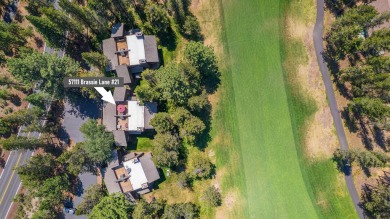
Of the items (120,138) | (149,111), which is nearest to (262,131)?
(149,111)

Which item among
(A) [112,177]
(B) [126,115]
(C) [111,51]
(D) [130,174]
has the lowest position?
(A) [112,177]

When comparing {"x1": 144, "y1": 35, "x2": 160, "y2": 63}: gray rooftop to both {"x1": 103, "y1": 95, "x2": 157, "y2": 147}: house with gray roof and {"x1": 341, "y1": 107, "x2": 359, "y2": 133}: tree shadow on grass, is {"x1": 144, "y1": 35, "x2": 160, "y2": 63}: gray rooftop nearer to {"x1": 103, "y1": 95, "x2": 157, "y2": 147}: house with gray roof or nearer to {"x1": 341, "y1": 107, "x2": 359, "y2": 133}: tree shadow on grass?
{"x1": 103, "y1": 95, "x2": 157, "y2": 147}: house with gray roof

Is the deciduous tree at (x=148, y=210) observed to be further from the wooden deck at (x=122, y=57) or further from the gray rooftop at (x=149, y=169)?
the wooden deck at (x=122, y=57)

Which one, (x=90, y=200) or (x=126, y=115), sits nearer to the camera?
(x=90, y=200)

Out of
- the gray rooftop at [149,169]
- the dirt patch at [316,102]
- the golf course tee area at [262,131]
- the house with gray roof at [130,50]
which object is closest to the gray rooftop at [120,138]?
the gray rooftop at [149,169]

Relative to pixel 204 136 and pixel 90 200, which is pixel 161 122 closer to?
pixel 204 136

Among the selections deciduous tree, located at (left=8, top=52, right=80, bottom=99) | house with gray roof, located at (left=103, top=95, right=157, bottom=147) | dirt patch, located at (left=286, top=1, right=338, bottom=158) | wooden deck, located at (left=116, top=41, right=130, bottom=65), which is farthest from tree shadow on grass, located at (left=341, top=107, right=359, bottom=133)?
deciduous tree, located at (left=8, top=52, right=80, bottom=99)

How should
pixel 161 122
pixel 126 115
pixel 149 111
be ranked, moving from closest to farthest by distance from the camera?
1. pixel 161 122
2. pixel 126 115
3. pixel 149 111
